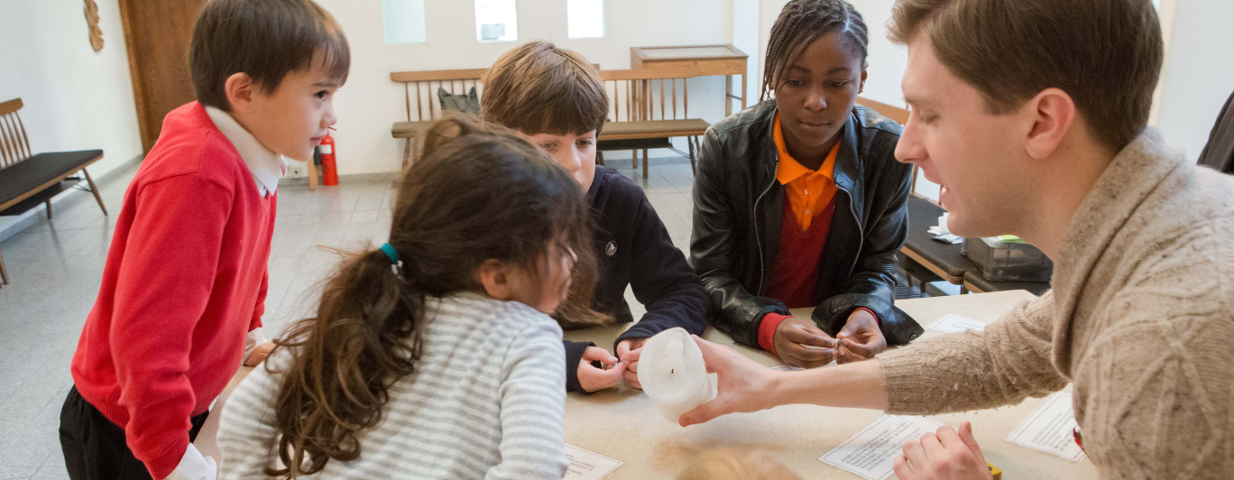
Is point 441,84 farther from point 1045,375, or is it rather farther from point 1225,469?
point 1225,469

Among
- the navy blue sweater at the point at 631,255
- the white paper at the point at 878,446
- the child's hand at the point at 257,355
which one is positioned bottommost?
the child's hand at the point at 257,355

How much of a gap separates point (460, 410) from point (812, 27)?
1.18 m

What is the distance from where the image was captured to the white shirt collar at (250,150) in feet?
4.58

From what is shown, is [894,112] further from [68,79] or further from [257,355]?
[68,79]

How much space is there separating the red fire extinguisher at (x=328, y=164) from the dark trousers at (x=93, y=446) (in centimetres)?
540

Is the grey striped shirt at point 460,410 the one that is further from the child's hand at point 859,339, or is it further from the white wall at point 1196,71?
the white wall at point 1196,71

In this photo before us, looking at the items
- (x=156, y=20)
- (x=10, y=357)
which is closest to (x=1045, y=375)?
(x=10, y=357)

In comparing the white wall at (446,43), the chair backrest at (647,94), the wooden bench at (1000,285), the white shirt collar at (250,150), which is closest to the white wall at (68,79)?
the white wall at (446,43)

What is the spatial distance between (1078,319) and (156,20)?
8.34m

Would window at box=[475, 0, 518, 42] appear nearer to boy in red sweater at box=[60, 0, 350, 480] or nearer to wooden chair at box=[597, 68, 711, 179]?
wooden chair at box=[597, 68, 711, 179]

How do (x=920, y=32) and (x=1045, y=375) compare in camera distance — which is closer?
(x=920, y=32)

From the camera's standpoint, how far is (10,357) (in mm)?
3264

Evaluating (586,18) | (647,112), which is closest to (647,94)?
(647,112)

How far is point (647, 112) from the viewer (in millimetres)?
7273
